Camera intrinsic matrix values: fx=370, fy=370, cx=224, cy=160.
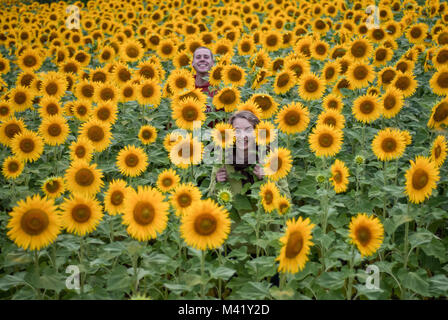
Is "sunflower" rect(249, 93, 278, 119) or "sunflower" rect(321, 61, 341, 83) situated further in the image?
"sunflower" rect(321, 61, 341, 83)

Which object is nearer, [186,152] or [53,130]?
[186,152]

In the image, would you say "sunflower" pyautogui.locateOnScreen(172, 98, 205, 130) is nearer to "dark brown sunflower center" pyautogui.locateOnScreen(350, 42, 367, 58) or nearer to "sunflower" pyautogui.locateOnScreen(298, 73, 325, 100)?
"sunflower" pyautogui.locateOnScreen(298, 73, 325, 100)

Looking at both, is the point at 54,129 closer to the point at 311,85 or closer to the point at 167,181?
the point at 167,181

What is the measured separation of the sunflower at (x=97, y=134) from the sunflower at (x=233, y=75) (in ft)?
6.44

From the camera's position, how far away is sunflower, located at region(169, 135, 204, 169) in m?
3.98

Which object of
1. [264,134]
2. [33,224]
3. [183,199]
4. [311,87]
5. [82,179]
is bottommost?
[33,224]

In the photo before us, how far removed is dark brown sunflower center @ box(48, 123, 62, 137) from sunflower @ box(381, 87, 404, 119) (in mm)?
4156

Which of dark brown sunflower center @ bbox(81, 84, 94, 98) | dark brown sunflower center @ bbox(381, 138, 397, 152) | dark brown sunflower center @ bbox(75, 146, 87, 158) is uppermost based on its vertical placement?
dark brown sunflower center @ bbox(81, 84, 94, 98)

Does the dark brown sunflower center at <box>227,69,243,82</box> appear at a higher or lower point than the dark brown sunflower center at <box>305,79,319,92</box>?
higher

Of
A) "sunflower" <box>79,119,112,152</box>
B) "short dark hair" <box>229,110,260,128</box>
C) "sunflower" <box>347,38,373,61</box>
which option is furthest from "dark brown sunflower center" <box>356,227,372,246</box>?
"sunflower" <box>347,38,373,61</box>

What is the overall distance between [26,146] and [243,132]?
2.70 m

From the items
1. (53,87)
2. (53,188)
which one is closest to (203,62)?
(53,87)

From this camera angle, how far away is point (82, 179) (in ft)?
11.7

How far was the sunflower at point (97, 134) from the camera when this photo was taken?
15.2 feet
